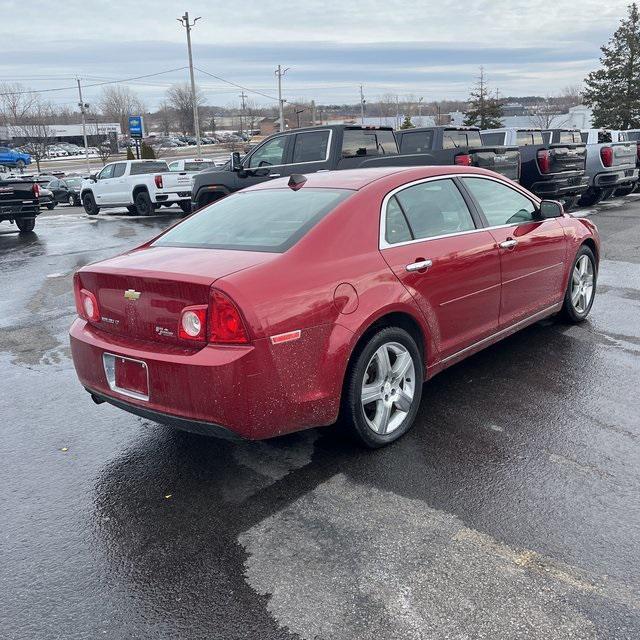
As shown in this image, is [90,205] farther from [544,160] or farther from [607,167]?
[607,167]

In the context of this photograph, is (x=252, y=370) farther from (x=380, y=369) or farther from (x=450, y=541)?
Result: (x=450, y=541)

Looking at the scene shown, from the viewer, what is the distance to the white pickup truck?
1905 centimetres

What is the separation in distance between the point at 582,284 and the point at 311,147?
276 inches

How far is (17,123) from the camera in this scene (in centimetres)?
9562

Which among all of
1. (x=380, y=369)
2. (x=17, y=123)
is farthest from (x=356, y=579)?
A: (x=17, y=123)

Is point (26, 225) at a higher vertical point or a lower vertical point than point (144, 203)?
lower

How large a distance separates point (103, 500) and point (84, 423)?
1137 mm

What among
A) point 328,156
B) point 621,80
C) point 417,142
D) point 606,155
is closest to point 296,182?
point 328,156

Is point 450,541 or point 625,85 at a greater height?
point 625,85

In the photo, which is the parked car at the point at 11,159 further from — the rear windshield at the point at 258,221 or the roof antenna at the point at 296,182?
the roof antenna at the point at 296,182

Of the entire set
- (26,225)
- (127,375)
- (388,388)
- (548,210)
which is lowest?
(26,225)

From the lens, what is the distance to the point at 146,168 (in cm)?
2055

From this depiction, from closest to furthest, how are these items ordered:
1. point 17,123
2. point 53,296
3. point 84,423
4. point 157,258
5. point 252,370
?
1. point 252,370
2. point 157,258
3. point 84,423
4. point 53,296
5. point 17,123

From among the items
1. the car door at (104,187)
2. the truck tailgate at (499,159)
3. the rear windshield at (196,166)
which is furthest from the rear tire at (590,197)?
the car door at (104,187)
